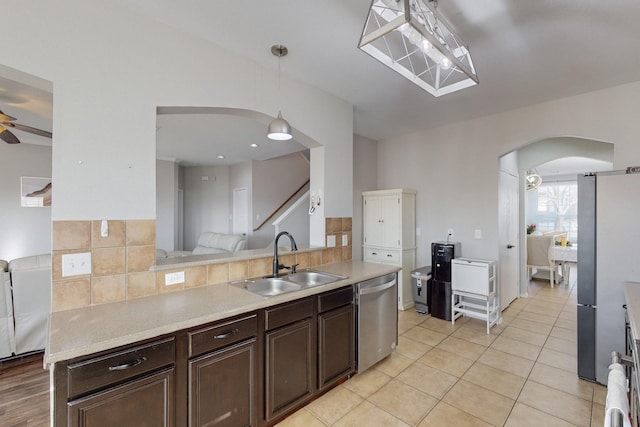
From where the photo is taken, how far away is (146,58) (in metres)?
1.91

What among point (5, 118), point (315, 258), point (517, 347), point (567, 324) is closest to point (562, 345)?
point (517, 347)

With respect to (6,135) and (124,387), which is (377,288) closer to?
(124,387)

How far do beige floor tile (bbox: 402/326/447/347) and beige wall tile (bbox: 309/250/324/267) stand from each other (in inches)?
60.6

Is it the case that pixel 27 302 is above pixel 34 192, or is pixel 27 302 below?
below

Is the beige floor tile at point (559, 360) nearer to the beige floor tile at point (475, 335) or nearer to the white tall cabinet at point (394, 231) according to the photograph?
the beige floor tile at point (475, 335)

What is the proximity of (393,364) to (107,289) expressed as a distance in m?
2.53

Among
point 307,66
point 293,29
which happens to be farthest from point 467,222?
point 293,29

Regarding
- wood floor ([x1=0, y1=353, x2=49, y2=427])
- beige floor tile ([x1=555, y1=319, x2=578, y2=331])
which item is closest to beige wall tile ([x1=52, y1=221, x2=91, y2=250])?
wood floor ([x1=0, y1=353, x2=49, y2=427])

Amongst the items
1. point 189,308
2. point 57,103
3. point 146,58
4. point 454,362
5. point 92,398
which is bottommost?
point 454,362

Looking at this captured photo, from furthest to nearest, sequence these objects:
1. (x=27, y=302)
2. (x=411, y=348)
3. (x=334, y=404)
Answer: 1. (x=411, y=348)
2. (x=27, y=302)
3. (x=334, y=404)

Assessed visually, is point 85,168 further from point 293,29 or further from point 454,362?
point 454,362

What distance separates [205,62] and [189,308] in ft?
5.99

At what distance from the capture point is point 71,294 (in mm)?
1640

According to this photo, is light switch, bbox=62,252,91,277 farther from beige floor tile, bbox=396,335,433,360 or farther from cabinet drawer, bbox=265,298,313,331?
beige floor tile, bbox=396,335,433,360
